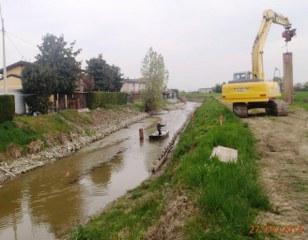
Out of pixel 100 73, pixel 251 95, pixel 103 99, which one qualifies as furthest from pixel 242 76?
pixel 100 73

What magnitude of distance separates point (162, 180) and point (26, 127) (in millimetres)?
15471

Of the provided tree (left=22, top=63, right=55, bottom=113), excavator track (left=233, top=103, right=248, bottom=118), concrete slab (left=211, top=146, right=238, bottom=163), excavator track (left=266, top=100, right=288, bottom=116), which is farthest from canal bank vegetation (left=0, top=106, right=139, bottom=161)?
excavator track (left=266, top=100, right=288, bottom=116)

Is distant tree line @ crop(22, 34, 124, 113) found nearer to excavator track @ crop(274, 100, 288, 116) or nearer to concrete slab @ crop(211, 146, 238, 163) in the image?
excavator track @ crop(274, 100, 288, 116)

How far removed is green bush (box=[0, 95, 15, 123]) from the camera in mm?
24634

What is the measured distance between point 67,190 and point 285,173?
927 centimetres

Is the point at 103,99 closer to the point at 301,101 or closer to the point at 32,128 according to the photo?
the point at 301,101

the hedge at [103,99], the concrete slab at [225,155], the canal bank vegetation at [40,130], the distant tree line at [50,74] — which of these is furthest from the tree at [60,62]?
the concrete slab at [225,155]

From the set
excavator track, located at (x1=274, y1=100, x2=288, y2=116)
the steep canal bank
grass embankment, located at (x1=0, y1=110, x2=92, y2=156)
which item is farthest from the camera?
excavator track, located at (x1=274, y1=100, x2=288, y2=116)

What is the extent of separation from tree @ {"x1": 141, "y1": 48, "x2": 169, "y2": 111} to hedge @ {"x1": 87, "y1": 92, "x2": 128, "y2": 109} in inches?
189

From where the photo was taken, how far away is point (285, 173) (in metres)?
9.62

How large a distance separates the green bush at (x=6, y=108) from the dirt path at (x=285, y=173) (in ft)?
49.2

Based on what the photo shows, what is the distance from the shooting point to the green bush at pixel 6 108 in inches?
970

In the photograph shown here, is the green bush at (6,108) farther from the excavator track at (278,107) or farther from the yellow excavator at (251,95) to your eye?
the excavator track at (278,107)

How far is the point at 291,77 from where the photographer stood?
31312 millimetres
